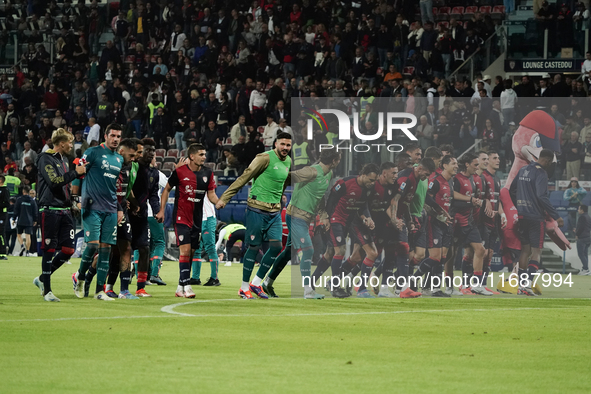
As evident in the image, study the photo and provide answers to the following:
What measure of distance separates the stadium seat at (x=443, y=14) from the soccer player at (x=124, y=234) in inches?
742

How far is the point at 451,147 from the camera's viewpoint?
1460 centimetres

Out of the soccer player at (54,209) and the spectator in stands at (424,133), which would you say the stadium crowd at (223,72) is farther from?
the soccer player at (54,209)

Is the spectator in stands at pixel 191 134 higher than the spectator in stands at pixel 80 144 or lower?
higher

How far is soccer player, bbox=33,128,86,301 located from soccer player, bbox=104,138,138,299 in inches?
27.3

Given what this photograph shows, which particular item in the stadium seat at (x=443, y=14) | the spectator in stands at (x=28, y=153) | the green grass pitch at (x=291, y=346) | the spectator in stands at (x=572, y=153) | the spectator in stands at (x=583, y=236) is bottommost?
the green grass pitch at (x=291, y=346)

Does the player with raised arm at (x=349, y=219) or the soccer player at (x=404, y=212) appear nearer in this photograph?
the player with raised arm at (x=349, y=219)

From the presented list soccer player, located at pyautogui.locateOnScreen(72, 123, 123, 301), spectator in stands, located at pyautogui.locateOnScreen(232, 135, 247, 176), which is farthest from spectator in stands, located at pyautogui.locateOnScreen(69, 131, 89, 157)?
soccer player, located at pyautogui.locateOnScreen(72, 123, 123, 301)

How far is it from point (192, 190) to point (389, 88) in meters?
13.0

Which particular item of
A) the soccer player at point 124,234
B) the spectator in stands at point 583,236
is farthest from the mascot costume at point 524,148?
the soccer player at point 124,234

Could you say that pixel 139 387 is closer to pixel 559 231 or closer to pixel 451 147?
pixel 451 147

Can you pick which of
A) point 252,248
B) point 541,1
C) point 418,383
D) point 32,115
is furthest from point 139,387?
point 32,115

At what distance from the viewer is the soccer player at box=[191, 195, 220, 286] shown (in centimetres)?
1627

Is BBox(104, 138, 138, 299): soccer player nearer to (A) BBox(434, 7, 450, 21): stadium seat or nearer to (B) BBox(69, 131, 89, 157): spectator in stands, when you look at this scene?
(B) BBox(69, 131, 89, 157): spectator in stands

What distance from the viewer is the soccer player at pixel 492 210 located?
47.7ft
